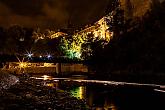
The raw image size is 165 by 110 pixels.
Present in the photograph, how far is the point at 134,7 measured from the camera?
479ft

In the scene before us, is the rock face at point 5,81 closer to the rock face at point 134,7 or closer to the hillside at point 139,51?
the hillside at point 139,51

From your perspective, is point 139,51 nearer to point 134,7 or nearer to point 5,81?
point 134,7

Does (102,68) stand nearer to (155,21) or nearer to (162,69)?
(155,21)

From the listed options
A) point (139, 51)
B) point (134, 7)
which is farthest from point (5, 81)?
point (134, 7)

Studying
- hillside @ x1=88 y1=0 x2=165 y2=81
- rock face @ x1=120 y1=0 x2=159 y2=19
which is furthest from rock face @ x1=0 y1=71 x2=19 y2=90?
rock face @ x1=120 y1=0 x2=159 y2=19

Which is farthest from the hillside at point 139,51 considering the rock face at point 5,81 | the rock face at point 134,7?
Answer: the rock face at point 5,81

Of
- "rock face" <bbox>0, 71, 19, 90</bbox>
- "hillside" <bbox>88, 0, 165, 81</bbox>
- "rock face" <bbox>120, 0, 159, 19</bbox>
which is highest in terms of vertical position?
"rock face" <bbox>120, 0, 159, 19</bbox>

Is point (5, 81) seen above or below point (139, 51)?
below

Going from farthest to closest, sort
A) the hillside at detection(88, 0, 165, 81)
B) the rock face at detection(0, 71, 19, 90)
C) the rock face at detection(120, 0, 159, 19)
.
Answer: the rock face at detection(120, 0, 159, 19) → the hillside at detection(88, 0, 165, 81) → the rock face at detection(0, 71, 19, 90)

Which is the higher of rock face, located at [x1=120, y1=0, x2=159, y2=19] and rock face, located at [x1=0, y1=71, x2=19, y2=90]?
rock face, located at [x1=120, y1=0, x2=159, y2=19]

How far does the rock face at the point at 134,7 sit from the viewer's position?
138625 mm

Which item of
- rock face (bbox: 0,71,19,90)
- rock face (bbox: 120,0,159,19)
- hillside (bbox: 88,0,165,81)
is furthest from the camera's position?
rock face (bbox: 120,0,159,19)

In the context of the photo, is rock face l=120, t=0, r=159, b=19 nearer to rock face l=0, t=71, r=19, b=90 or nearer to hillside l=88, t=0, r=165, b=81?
hillside l=88, t=0, r=165, b=81

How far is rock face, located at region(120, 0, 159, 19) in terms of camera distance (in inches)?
5458
